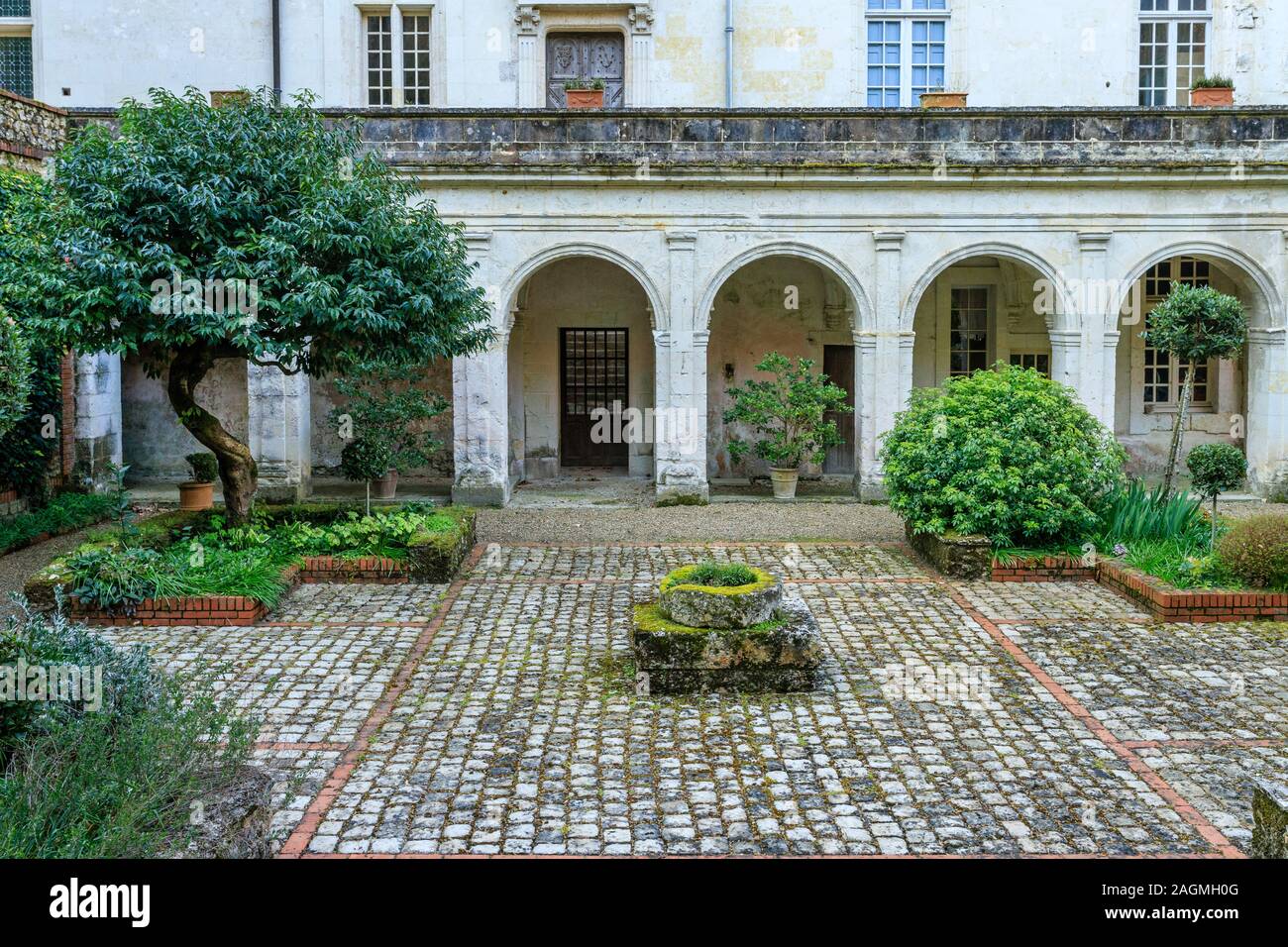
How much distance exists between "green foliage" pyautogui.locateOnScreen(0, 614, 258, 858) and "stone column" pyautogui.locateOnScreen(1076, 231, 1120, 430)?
15.0m

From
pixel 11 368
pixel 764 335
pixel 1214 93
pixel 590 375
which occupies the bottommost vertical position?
pixel 11 368

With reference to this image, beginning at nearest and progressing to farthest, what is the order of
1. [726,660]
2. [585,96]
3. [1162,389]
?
[726,660]
[585,96]
[1162,389]

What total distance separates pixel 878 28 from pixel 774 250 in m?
5.84

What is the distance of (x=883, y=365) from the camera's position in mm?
19500

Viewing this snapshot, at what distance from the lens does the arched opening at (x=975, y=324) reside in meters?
22.6

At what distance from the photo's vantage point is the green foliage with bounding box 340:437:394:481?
50.4 ft

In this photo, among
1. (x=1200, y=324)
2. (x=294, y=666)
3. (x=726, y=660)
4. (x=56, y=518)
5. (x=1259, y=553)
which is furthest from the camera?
(x=56, y=518)

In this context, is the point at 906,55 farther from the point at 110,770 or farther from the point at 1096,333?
the point at 110,770

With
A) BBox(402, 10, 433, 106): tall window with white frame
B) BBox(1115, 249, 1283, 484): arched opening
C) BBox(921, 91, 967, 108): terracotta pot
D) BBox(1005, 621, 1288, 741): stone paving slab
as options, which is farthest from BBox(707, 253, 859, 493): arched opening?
BBox(1005, 621, 1288, 741): stone paving slab

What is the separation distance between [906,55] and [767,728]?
16553 mm

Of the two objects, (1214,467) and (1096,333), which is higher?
(1096,333)

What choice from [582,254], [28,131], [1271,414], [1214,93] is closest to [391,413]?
[582,254]

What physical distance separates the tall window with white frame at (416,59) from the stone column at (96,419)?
22.6 ft

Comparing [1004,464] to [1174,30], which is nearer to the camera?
[1004,464]
